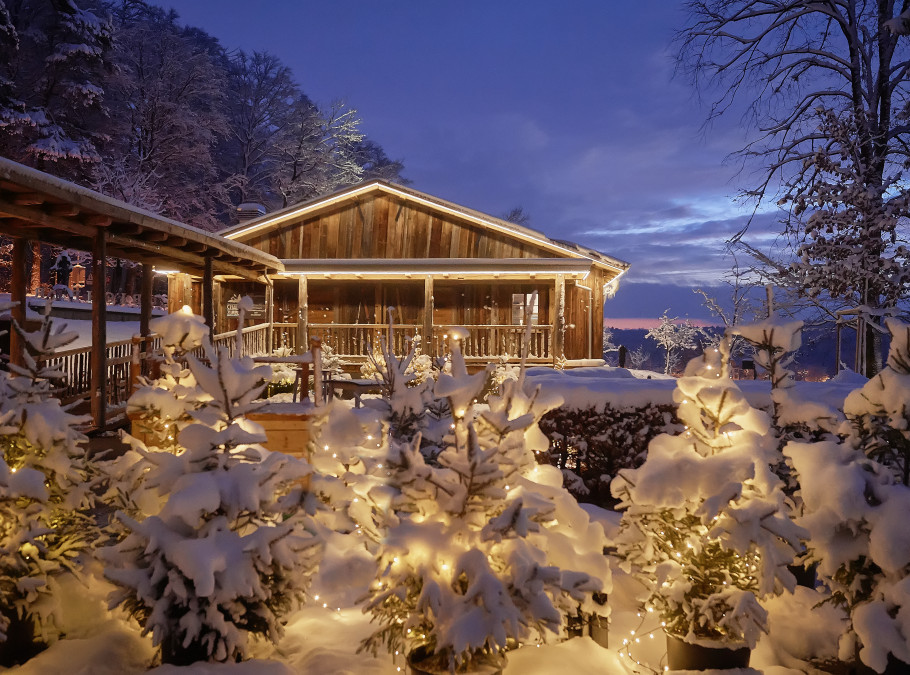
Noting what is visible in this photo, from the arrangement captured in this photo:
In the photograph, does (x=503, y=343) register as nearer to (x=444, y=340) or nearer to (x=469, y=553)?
(x=444, y=340)

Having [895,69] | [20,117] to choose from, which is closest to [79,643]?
[895,69]

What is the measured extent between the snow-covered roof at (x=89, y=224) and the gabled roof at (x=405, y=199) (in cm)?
461

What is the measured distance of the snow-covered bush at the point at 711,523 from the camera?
3.62m

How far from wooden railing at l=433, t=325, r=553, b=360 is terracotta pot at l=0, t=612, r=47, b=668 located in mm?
13210

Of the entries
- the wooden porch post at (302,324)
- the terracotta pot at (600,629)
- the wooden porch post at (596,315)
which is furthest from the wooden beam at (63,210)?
the wooden porch post at (596,315)

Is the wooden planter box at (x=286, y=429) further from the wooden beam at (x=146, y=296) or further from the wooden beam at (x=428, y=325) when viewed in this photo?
the wooden beam at (x=428, y=325)

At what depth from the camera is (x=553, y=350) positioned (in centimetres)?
1678

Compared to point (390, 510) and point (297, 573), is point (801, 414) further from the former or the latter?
point (297, 573)

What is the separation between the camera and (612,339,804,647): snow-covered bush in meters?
3.62

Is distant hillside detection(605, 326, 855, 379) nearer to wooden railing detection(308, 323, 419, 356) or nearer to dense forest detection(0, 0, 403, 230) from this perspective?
wooden railing detection(308, 323, 419, 356)

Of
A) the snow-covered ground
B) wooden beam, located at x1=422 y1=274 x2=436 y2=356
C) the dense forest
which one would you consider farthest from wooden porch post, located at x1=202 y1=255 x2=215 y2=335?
the dense forest

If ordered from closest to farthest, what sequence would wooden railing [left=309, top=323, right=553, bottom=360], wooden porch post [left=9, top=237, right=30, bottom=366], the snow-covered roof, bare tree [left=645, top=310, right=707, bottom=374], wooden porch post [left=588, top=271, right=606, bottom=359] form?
the snow-covered roof, wooden porch post [left=9, top=237, right=30, bottom=366], wooden railing [left=309, top=323, right=553, bottom=360], wooden porch post [left=588, top=271, right=606, bottom=359], bare tree [left=645, top=310, right=707, bottom=374]

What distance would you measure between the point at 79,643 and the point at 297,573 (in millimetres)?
1634

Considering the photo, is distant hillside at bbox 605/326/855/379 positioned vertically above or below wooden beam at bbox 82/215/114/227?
below
